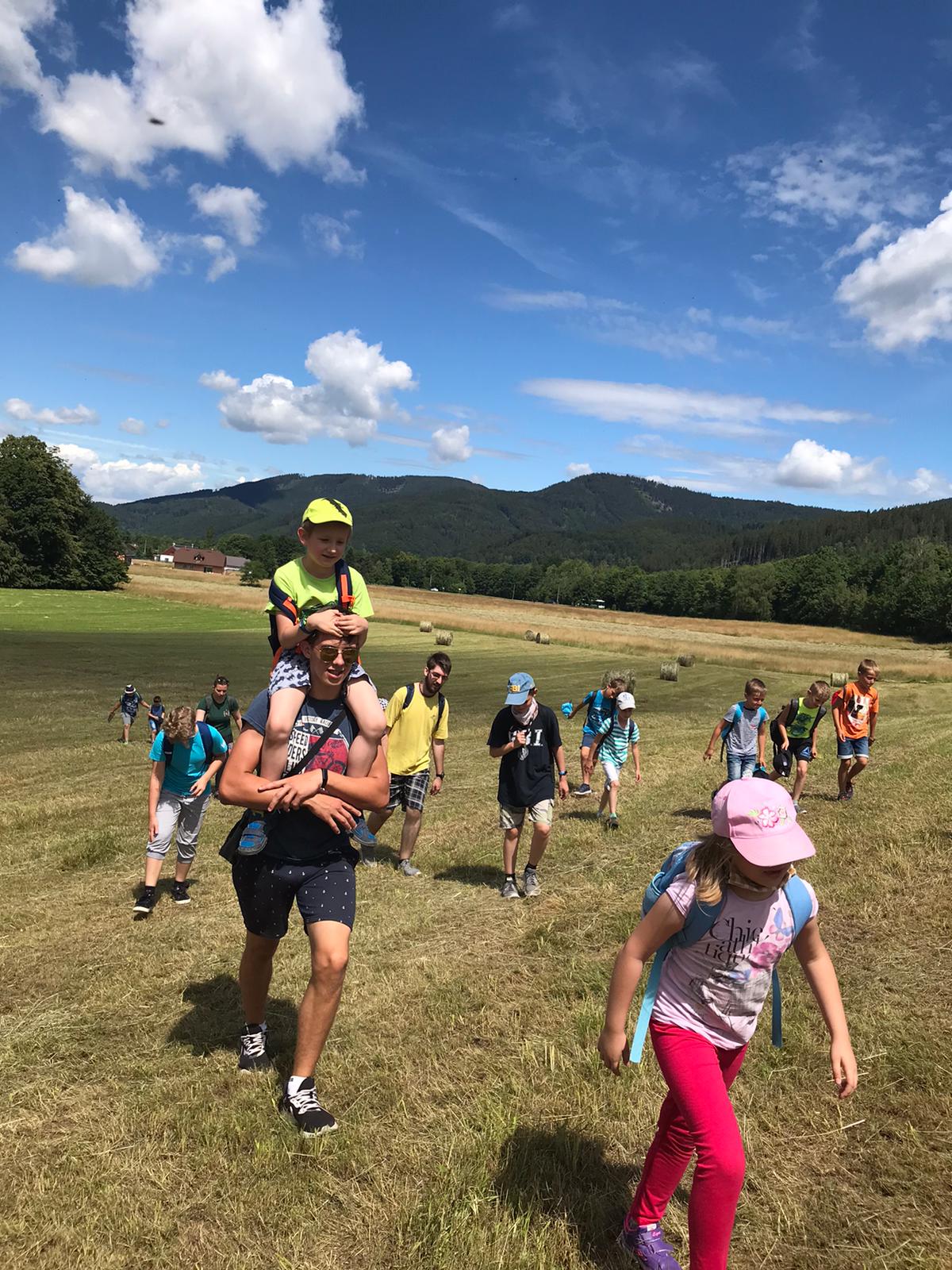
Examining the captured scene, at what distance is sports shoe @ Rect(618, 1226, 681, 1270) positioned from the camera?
9.49 feet

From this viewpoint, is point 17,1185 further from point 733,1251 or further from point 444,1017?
point 733,1251

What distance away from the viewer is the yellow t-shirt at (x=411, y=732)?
27.4 ft

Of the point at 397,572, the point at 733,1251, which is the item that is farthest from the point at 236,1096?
the point at 397,572

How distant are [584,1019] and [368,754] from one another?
2519 millimetres

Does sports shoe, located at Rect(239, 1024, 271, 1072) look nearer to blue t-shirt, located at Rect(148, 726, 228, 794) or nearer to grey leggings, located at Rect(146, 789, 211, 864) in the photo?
grey leggings, located at Rect(146, 789, 211, 864)

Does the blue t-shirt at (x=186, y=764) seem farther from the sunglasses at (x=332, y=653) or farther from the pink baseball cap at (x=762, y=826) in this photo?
the pink baseball cap at (x=762, y=826)

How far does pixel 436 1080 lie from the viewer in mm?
4184

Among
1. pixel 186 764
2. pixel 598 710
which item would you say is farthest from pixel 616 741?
pixel 186 764

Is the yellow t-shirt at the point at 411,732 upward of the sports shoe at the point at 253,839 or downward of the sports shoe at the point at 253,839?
downward

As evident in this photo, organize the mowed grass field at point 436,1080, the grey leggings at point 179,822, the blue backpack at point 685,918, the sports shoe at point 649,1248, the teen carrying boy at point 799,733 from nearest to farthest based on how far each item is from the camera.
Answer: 1. the blue backpack at point 685,918
2. the sports shoe at point 649,1248
3. the mowed grass field at point 436,1080
4. the grey leggings at point 179,822
5. the teen carrying boy at point 799,733

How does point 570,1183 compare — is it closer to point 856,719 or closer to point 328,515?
point 328,515

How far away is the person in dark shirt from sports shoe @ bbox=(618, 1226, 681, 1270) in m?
1.48

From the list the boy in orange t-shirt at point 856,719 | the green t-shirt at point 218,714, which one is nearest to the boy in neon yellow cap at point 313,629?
the green t-shirt at point 218,714

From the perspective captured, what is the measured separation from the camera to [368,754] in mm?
3725
